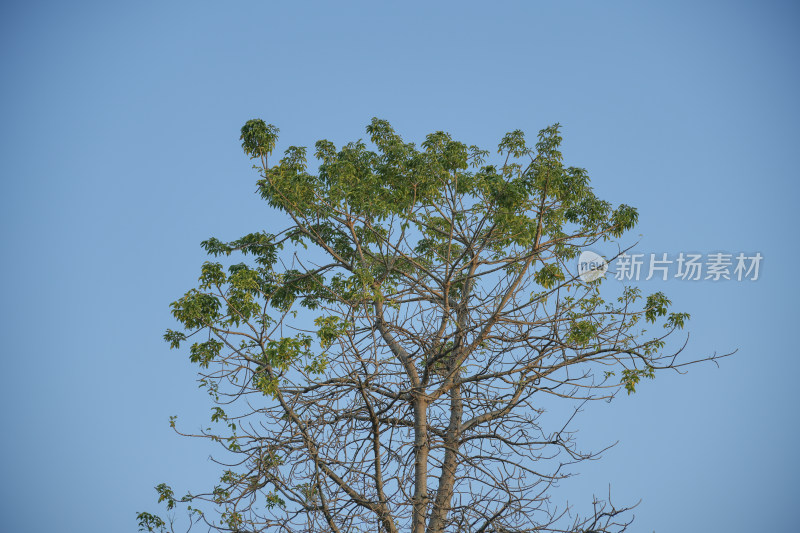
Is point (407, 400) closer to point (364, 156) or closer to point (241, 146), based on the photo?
point (364, 156)

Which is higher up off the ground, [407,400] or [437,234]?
[437,234]

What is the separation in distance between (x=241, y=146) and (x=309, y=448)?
127 inches

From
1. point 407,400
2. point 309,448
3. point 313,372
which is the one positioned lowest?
point 309,448

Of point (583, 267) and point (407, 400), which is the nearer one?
point (407, 400)

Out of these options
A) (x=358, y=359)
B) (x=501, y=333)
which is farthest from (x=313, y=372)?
(x=501, y=333)

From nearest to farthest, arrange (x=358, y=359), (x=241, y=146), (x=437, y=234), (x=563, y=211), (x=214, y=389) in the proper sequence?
(x=358, y=359)
(x=214, y=389)
(x=241, y=146)
(x=563, y=211)
(x=437, y=234)

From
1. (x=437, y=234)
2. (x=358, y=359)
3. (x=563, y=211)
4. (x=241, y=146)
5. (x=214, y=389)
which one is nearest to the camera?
(x=358, y=359)

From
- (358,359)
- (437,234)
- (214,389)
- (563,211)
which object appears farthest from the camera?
(437,234)

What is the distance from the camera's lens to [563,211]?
835cm

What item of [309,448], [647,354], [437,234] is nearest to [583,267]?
Result: [647,354]

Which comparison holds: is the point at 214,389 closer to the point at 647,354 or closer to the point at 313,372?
the point at 313,372

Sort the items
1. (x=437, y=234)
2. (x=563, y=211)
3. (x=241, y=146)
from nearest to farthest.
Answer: (x=241, y=146) → (x=563, y=211) → (x=437, y=234)

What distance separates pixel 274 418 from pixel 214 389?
3.08 feet

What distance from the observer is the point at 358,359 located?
6301 mm
